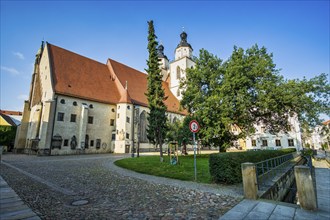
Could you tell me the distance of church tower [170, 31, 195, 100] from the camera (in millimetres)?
50656

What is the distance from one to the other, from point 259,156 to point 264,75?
1234 centimetres

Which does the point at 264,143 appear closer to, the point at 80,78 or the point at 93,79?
the point at 93,79

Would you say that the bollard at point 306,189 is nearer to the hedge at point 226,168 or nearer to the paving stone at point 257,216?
the paving stone at point 257,216

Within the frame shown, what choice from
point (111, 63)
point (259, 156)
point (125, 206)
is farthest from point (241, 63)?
point (111, 63)

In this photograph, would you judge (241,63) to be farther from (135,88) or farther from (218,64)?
(135,88)

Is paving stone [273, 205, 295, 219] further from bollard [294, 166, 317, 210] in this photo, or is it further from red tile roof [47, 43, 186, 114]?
red tile roof [47, 43, 186, 114]

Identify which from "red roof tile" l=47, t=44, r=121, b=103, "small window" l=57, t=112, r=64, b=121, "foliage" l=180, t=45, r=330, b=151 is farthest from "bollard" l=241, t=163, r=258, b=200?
"red roof tile" l=47, t=44, r=121, b=103

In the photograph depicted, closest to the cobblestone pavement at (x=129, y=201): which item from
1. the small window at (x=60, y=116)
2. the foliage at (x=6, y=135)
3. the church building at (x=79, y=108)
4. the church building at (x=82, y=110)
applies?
the church building at (x=82, y=110)

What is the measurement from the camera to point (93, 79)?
35.8 meters

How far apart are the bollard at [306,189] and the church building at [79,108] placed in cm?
1991

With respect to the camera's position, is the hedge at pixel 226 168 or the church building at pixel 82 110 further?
the church building at pixel 82 110

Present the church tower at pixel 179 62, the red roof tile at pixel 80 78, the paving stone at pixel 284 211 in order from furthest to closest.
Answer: the church tower at pixel 179 62, the red roof tile at pixel 80 78, the paving stone at pixel 284 211

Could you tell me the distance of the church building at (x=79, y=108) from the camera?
91.6ft

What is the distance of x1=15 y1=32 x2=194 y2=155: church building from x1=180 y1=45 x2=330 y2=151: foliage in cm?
649
